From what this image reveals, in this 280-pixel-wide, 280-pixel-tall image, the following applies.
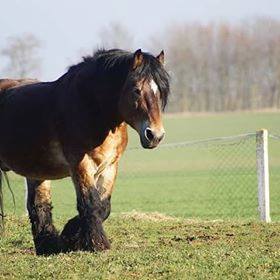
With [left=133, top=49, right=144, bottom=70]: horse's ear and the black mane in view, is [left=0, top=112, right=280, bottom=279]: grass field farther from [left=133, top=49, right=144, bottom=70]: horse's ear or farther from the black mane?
[left=133, top=49, right=144, bottom=70]: horse's ear

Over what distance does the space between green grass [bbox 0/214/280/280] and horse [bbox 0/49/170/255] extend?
0.59 m

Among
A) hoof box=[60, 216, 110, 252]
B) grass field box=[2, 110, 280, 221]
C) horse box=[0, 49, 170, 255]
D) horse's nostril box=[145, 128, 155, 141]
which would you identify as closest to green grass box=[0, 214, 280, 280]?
hoof box=[60, 216, 110, 252]

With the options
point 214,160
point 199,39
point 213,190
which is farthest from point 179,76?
point 213,190

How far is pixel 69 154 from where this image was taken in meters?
7.05

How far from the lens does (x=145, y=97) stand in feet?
21.7

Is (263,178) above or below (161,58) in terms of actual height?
below

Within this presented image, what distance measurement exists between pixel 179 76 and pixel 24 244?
2815 inches

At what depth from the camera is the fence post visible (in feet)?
35.4

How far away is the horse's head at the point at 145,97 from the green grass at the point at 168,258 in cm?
110

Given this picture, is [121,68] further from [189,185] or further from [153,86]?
[189,185]

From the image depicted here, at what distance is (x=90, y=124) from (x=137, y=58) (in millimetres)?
827

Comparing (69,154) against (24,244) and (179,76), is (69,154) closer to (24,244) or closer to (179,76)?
(24,244)

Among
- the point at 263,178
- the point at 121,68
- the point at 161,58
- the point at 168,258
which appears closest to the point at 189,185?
the point at 263,178

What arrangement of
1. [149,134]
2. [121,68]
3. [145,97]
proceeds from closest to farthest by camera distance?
[149,134] → [145,97] → [121,68]
